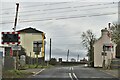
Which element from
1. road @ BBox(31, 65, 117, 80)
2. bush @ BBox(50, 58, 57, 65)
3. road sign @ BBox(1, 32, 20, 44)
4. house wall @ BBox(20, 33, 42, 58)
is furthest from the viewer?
house wall @ BBox(20, 33, 42, 58)

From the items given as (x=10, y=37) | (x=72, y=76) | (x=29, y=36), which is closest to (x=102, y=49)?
(x=29, y=36)

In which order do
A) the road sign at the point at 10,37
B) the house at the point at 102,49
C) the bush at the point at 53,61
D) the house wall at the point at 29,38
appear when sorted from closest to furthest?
the road sign at the point at 10,37 < the house at the point at 102,49 < the bush at the point at 53,61 < the house wall at the point at 29,38

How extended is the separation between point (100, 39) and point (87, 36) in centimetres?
2154

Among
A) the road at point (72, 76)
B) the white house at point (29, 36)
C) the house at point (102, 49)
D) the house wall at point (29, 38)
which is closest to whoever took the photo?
the road at point (72, 76)

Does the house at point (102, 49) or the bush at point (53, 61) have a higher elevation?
the house at point (102, 49)

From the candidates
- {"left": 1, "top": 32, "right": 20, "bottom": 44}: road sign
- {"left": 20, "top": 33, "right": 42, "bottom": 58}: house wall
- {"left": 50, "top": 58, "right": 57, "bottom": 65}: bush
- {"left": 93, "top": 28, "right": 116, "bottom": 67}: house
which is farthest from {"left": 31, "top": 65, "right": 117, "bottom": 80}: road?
{"left": 20, "top": 33, "right": 42, "bottom": 58}: house wall

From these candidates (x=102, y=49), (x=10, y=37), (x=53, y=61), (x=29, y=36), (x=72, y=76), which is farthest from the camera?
(x=29, y=36)

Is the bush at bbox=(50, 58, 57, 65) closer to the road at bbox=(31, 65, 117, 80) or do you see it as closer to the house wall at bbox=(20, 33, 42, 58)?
the house wall at bbox=(20, 33, 42, 58)

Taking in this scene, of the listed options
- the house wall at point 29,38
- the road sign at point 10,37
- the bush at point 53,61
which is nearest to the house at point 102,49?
the bush at point 53,61

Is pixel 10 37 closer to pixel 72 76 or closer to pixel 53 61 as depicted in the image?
pixel 72 76

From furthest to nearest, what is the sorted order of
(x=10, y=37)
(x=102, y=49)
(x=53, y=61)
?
(x=53, y=61)
(x=102, y=49)
(x=10, y=37)

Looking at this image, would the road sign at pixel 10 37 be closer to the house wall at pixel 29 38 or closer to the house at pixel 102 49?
the house at pixel 102 49

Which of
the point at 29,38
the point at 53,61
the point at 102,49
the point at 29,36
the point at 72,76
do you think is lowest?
the point at 72,76

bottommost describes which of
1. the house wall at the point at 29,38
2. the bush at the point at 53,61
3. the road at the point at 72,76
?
the road at the point at 72,76
